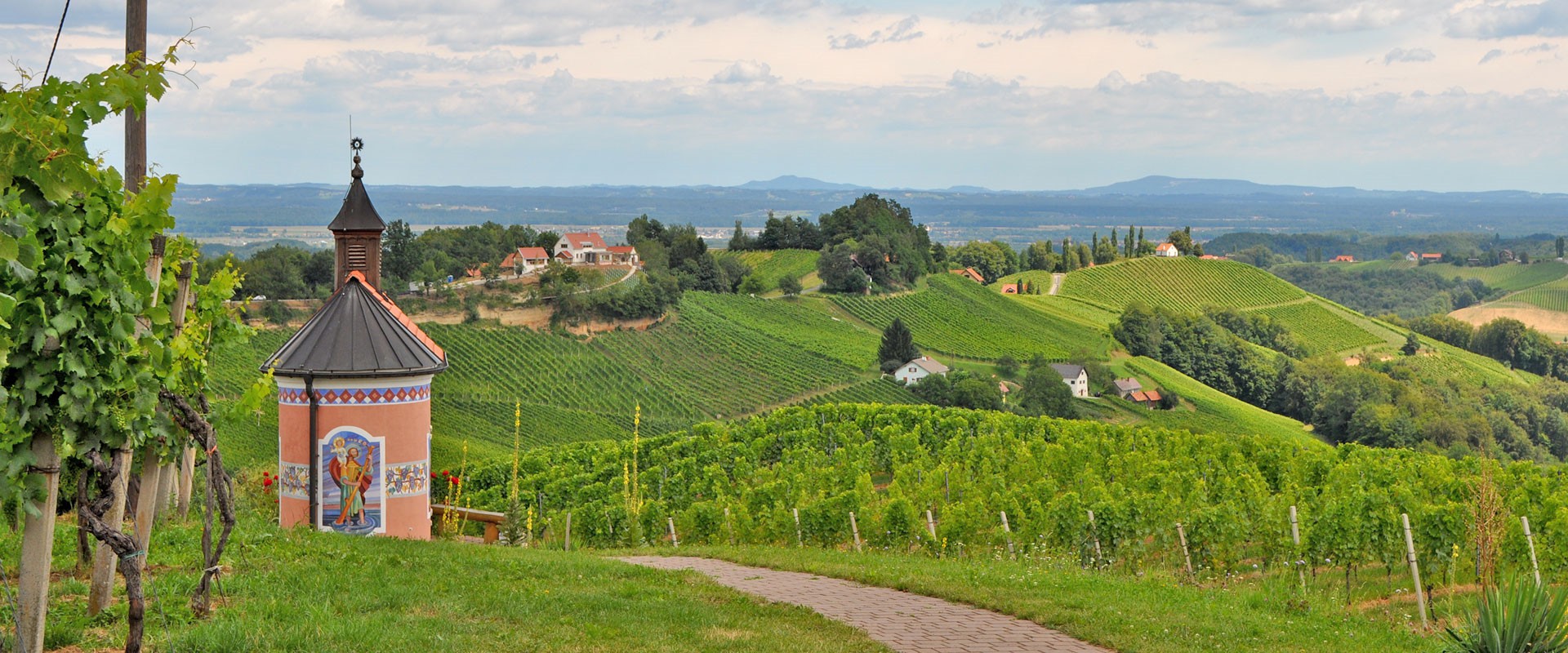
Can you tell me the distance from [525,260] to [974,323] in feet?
96.1

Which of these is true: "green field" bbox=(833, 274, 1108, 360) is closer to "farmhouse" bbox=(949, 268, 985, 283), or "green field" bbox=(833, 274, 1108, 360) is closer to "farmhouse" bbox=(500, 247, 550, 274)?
A: "farmhouse" bbox=(949, 268, 985, 283)

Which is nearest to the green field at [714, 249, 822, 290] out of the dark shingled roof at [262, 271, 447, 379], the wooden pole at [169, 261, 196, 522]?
the dark shingled roof at [262, 271, 447, 379]

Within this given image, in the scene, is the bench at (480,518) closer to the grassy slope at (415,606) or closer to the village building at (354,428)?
the village building at (354,428)

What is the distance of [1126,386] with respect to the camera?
7631 centimetres

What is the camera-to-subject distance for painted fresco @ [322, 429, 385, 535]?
14.8m

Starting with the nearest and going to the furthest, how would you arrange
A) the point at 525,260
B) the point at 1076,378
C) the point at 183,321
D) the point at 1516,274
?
the point at 183,321 < the point at 1076,378 < the point at 525,260 < the point at 1516,274

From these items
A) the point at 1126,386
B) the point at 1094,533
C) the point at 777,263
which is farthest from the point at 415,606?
the point at 777,263

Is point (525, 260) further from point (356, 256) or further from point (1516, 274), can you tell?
point (1516, 274)

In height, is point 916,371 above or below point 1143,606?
below

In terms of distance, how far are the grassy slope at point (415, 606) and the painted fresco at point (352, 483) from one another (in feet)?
10.1

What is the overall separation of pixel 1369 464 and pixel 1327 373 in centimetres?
6398

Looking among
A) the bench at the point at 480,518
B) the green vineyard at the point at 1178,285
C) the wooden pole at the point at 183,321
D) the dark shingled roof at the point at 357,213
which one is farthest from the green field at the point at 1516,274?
the wooden pole at the point at 183,321

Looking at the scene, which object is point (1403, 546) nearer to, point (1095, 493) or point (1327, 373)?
point (1095, 493)

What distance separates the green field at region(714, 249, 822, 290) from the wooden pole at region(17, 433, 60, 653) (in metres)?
85.6
